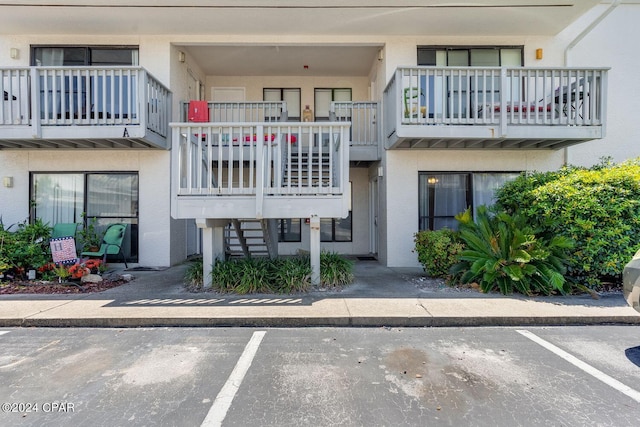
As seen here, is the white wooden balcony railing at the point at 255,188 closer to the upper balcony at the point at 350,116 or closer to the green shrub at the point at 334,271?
the green shrub at the point at 334,271

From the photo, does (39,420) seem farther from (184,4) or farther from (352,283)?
(184,4)

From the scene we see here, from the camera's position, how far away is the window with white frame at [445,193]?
831cm

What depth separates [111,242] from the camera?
7578 mm

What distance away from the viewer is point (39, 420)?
2508 millimetres

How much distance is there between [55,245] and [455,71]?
326 inches

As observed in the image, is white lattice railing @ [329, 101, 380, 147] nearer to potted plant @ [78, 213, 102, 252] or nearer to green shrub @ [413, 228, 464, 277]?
green shrub @ [413, 228, 464, 277]

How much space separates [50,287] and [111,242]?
1695 millimetres

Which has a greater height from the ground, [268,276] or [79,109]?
[79,109]

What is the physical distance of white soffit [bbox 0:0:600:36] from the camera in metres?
6.93

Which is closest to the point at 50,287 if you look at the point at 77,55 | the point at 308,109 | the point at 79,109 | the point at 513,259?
the point at 79,109

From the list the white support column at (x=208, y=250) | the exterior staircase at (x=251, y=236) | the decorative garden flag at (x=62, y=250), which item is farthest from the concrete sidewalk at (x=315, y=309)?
the exterior staircase at (x=251, y=236)

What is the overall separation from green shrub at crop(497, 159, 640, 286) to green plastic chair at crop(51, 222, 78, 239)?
9.27 m

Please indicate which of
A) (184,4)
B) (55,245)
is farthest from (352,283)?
(184,4)

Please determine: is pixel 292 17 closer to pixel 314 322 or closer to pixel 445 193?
pixel 445 193
